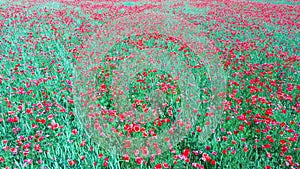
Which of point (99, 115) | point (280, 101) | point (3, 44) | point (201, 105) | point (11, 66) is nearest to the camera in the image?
point (99, 115)

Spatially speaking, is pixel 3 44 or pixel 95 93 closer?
pixel 95 93

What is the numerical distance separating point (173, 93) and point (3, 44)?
14.7 ft

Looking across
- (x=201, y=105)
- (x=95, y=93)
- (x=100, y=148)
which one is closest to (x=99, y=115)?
(x=100, y=148)

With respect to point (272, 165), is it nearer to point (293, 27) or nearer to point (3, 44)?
point (3, 44)

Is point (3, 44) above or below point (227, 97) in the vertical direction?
above

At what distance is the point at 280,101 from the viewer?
413 centimetres

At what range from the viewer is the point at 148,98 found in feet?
13.3

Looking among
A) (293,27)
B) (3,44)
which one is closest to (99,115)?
(3,44)

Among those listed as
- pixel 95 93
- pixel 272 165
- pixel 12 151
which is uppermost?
pixel 95 93

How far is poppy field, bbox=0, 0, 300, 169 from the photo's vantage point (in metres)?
2.95

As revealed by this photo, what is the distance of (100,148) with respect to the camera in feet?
10.2

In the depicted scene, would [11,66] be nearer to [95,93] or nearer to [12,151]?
[95,93]

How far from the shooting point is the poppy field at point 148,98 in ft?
9.66

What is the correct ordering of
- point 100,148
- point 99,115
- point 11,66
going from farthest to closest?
point 11,66 < point 99,115 < point 100,148
